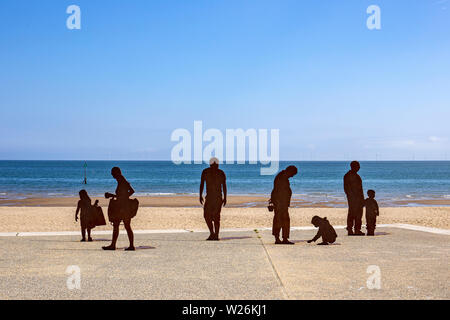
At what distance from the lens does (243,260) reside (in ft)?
27.9

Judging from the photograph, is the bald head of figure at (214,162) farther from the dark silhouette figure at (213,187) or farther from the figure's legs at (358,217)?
the figure's legs at (358,217)

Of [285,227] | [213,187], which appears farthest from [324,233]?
[213,187]

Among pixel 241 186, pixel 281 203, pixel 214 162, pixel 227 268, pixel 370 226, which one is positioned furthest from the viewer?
pixel 241 186

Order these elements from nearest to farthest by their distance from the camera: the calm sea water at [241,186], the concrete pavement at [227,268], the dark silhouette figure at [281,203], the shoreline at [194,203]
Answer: the concrete pavement at [227,268] < the dark silhouette figure at [281,203] < the shoreline at [194,203] < the calm sea water at [241,186]

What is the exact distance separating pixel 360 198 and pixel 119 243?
19.2ft

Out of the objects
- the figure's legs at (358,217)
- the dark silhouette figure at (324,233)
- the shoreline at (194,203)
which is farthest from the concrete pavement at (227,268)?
the shoreline at (194,203)

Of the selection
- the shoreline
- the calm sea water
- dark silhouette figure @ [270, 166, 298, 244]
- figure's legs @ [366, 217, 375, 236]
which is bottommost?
the calm sea water

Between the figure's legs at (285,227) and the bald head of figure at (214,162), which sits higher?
the bald head of figure at (214,162)

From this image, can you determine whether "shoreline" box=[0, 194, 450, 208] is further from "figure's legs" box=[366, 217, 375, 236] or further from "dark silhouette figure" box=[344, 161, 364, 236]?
"dark silhouette figure" box=[344, 161, 364, 236]

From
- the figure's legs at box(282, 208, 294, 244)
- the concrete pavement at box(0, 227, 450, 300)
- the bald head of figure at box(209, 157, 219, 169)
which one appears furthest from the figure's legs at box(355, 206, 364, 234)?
the bald head of figure at box(209, 157, 219, 169)

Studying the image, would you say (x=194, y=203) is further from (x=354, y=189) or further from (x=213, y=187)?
(x=213, y=187)

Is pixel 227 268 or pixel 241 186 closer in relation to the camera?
pixel 227 268
